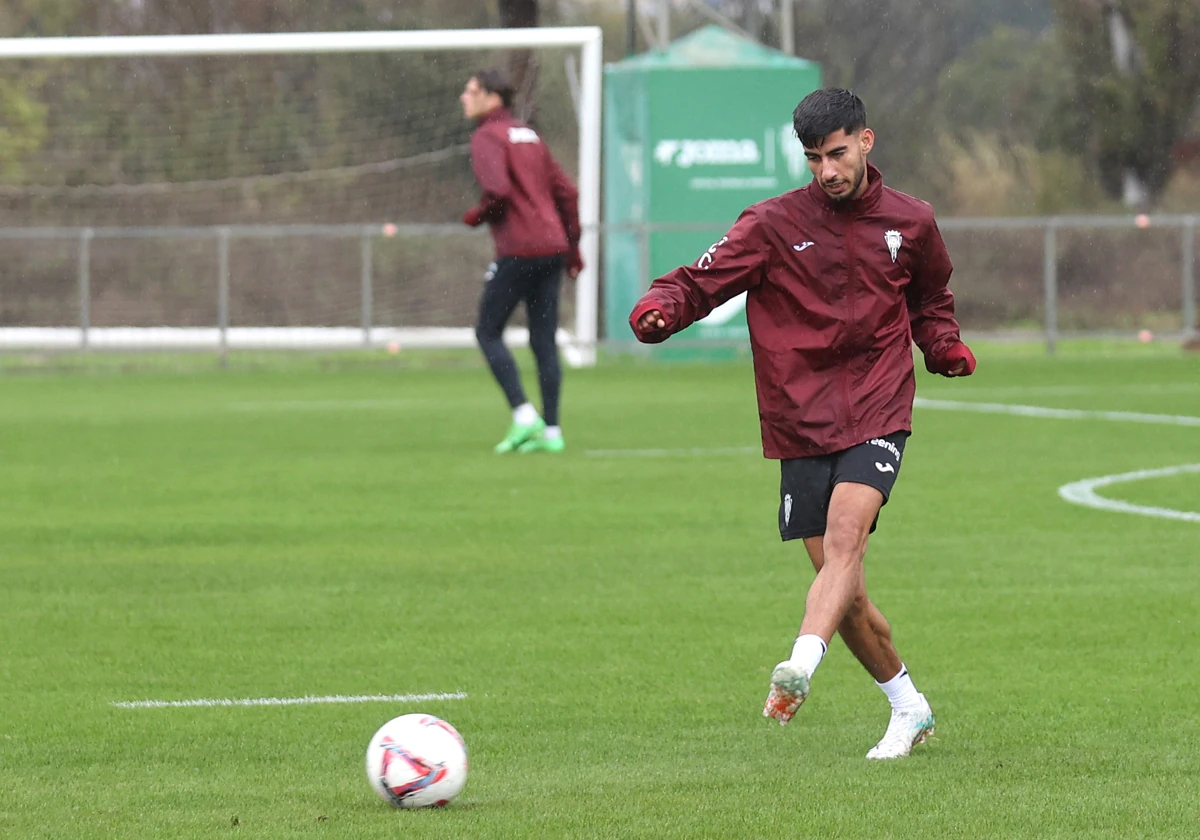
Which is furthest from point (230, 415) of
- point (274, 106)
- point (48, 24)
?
point (48, 24)

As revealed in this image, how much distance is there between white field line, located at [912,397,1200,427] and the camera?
15.9m

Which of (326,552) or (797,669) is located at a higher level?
(797,669)

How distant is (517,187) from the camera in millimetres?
13844

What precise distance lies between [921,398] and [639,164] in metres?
7.01

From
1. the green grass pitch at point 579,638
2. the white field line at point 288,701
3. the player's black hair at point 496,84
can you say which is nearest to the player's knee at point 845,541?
the green grass pitch at point 579,638

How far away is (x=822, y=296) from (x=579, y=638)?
80.1 inches

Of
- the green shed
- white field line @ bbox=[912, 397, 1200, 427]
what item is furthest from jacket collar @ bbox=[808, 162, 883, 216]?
the green shed

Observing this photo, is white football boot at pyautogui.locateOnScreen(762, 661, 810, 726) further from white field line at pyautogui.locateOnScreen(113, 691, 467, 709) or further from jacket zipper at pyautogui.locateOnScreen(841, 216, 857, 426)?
white field line at pyautogui.locateOnScreen(113, 691, 467, 709)

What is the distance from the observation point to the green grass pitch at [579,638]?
5.06 m

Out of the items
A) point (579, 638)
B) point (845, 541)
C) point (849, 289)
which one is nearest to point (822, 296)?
point (849, 289)

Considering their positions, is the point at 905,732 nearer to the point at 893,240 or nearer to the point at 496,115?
the point at 893,240

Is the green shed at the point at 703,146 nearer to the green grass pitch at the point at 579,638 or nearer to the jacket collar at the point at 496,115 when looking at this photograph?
the green grass pitch at the point at 579,638

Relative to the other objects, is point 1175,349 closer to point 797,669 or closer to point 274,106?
point 274,106

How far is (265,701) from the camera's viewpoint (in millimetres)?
6324
